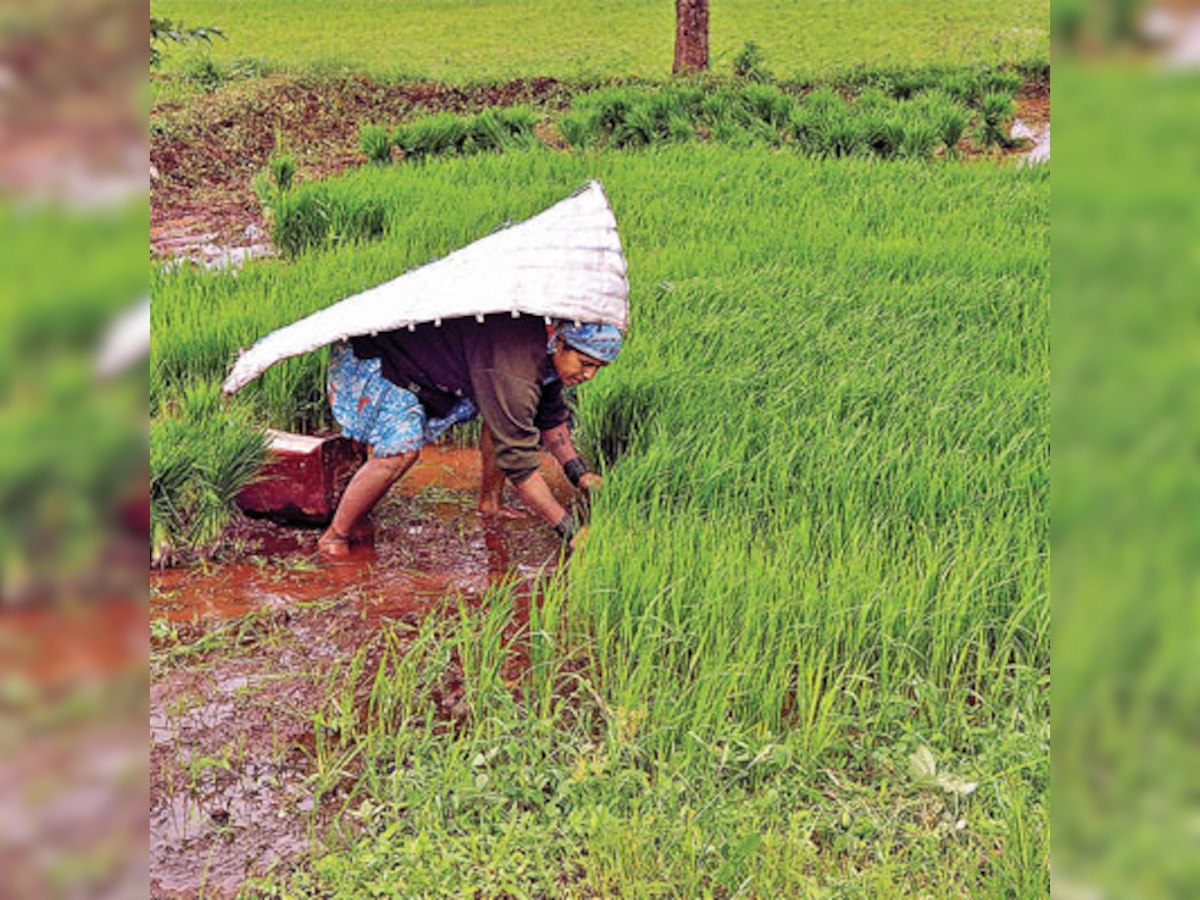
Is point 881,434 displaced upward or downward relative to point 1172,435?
downward

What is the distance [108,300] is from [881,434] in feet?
11.5

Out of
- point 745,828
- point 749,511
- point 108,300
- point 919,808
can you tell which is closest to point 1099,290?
point 108,300

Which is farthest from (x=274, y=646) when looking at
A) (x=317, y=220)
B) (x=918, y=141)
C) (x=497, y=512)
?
(x=918, y=141)

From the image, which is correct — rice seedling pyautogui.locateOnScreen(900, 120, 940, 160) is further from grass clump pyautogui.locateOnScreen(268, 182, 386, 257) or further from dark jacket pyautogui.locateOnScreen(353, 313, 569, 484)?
dark jacket pyautogui.locateOnScreen(353, 313, 569, 484)

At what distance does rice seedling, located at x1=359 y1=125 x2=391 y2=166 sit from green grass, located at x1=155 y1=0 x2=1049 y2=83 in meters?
5.41

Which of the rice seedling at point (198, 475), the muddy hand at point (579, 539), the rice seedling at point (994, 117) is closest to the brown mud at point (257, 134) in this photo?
the rice seedling at point (994, 117)

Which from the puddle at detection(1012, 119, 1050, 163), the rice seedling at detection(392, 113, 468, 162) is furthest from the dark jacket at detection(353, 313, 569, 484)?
the puddle at detection(1012, 119, 1050, 163)

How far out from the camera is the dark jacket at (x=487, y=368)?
130 inches

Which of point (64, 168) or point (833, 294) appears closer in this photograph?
point (64, 168)

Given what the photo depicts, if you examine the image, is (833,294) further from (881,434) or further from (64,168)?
(64,168)

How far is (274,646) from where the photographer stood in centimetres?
307

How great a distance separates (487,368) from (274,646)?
2.91 ft

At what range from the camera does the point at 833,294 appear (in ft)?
17.4

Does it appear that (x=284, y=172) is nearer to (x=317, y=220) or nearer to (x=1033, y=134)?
(x=317, y=220)
